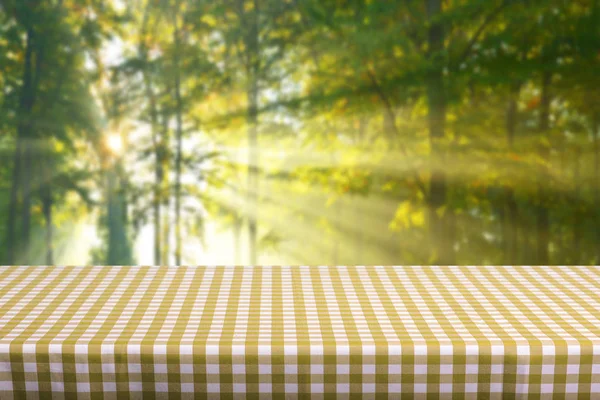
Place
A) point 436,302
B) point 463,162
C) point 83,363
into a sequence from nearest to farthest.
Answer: point 83,363, point 436,302, point 463,162

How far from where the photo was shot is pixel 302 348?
0.63 metres

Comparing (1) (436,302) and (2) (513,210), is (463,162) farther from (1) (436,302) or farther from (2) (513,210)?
(1) (436,302)

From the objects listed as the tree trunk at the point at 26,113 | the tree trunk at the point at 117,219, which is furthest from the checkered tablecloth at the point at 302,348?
the tree trunk at the point at 26,113

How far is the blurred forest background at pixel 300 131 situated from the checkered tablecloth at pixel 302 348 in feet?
9.91

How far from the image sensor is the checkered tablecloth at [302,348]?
25.0 inches

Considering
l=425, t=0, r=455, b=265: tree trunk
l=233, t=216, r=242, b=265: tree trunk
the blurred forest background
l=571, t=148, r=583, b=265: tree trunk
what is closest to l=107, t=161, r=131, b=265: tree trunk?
the blurred forest background

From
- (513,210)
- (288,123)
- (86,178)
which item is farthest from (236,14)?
(513,210)

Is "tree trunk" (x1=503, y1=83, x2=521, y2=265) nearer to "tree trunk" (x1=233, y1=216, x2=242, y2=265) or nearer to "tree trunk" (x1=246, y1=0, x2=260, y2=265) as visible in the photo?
"tree trunk" (x1=246, y1=0, x2=260, y2=265)

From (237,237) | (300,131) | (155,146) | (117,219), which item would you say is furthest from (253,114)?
(117,219)

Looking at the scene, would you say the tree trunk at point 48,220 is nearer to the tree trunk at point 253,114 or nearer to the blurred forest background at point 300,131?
the blurred forest background at point 300,131

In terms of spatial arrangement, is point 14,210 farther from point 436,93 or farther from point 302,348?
point 302,348

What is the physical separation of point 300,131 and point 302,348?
318 cm

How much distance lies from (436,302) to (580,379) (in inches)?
6.8

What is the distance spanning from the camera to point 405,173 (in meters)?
3.72
